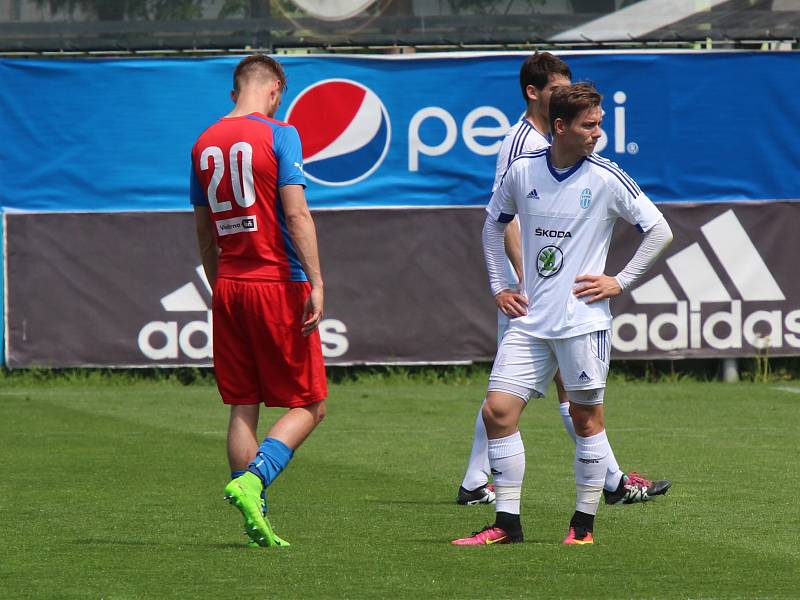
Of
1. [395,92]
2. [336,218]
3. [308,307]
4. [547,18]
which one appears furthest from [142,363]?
[308,307]

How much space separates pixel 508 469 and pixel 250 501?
1.12 m

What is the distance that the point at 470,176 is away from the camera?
50.4 feet

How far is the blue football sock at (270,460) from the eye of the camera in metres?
6.48

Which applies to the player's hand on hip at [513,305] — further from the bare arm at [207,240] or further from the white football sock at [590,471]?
the bare arm at [207,240]

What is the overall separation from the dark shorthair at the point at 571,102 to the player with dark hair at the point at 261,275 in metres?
1.07

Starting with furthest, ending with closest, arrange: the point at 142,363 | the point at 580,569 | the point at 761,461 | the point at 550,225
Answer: the point at 142,363 < the point at 761,461 < the point at 550,225 < the point at 580,569

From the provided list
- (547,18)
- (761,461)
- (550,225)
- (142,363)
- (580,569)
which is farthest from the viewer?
(547,18)

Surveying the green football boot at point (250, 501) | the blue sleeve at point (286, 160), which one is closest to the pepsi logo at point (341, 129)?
the blue sleeve at point (286, 160)

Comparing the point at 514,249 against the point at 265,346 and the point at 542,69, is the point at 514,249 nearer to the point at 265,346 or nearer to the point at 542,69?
the point at 542,69

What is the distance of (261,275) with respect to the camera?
6.66m

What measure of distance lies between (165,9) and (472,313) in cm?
451

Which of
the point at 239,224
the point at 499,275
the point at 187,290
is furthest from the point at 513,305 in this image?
the point at 187,290

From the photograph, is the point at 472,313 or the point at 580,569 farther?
the point at 472,313

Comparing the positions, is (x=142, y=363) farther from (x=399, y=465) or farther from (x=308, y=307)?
(x=308, y=307)
